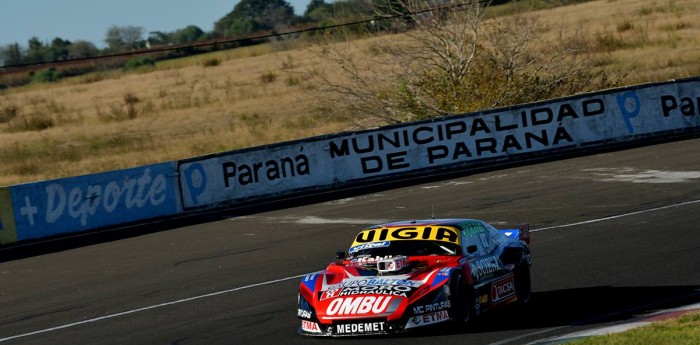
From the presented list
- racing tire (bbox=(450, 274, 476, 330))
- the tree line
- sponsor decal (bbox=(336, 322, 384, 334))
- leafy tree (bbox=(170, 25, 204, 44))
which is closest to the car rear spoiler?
racing tire (bbox=(450, 274, 476, 330))

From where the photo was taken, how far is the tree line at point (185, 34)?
140 meters

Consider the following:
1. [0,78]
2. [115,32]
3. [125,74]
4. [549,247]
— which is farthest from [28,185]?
[115,32]

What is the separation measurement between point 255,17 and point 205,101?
117961mm

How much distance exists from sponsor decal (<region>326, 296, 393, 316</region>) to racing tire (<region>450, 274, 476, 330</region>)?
707mm

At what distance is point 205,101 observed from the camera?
5631cm

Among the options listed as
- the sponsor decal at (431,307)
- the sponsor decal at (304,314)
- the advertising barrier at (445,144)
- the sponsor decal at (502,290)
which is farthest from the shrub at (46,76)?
the sponsor decal at (431,307)

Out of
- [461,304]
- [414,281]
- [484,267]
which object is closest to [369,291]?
[414,281]

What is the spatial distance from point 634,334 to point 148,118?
43406 mm

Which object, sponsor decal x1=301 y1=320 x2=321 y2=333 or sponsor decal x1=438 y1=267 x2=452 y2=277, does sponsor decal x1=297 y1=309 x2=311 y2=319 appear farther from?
sponsor decal x1=438 y1=267 x2=452 y2=277

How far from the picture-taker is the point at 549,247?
18469 mm

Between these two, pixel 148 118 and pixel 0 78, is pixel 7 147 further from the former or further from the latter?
pixel 0 78

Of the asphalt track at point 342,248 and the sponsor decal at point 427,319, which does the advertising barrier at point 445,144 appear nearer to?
the asphalt track at point 342,248

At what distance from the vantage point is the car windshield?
13047 millimetres

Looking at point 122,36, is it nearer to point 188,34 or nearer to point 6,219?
point 188,34
